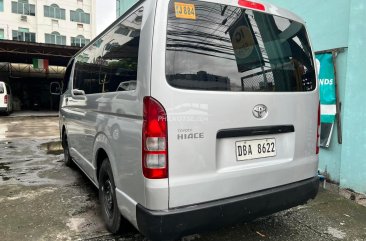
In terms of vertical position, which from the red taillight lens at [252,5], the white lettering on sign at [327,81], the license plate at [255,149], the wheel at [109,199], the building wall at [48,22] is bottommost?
the wheel at [109,199]

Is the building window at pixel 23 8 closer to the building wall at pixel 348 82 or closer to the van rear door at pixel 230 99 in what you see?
the building wall at pixel 348 82

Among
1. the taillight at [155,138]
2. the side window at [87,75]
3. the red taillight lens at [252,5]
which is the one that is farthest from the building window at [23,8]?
the taillight at [155,138]

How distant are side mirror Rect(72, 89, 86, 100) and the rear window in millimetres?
1958

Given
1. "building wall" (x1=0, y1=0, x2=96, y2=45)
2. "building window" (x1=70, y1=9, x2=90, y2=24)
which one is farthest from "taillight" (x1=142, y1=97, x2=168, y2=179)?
"building window" (x1=70, y1=9, x2=90, y2=24)

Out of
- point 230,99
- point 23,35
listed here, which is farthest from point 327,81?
point 23,35

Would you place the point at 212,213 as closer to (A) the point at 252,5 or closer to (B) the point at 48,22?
(A) the point at 252,5

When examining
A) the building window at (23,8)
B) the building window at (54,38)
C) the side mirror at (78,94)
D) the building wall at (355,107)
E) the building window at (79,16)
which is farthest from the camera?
the building window at (79,16)

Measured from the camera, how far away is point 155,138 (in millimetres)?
1998

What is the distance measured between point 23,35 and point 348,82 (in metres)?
36.2

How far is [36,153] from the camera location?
711 cm

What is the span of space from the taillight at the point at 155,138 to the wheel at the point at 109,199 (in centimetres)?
79

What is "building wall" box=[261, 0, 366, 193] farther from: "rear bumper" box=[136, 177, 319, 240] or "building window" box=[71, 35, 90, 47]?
"building window" box=[71, 35, 90, 47]

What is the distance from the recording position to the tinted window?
7.50ft

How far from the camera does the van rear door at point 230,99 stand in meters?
2.03
